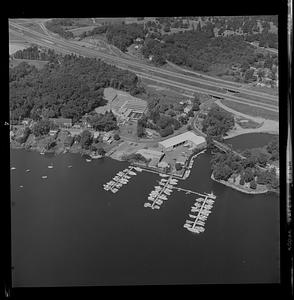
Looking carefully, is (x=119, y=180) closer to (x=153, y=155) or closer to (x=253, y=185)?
(x=153, y=155)

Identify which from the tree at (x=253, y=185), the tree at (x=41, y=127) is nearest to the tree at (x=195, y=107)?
the tree at (x=253, y=185)

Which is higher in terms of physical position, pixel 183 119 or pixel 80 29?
pixel 80 29

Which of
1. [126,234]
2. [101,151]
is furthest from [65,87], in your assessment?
[126,234]

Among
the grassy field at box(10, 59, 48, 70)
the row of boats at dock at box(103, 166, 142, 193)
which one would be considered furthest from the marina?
the grassy field at box(10, 59, 48, 70)

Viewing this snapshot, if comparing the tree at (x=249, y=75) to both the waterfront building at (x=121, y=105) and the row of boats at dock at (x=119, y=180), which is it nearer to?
the waterfront building at (x=121, y=105)
